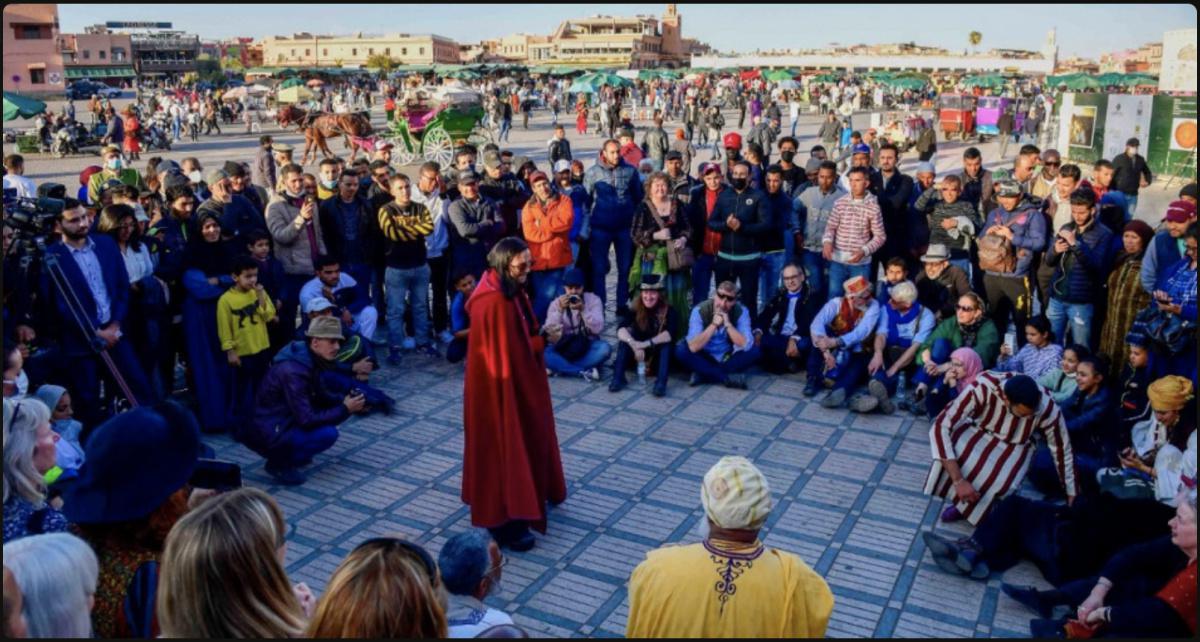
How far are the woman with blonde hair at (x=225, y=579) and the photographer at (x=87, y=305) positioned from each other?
4.50 metres

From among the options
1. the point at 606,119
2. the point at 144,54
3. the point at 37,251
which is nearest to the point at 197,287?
the point at 37,251

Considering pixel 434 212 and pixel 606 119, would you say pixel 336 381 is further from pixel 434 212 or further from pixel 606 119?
pixel 606 119

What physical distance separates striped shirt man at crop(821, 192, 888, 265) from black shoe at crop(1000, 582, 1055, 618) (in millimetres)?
4178

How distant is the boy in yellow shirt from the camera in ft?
23.6

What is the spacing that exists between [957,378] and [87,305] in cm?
619

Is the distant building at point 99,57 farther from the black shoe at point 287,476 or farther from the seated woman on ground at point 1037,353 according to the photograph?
the seated woman on ground at point 1037,353

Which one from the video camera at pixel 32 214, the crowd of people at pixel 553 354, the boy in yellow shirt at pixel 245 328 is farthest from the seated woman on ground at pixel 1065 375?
the video camera at pixel 32 214

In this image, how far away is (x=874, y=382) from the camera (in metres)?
7.91

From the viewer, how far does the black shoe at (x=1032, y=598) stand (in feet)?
15.9

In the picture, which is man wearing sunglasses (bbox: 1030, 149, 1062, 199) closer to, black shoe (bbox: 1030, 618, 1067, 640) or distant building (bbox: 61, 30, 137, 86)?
black shoe (bbox: 1030, 618, 1067, 640)

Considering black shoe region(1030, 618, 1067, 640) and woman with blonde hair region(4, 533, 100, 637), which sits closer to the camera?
woman with blonde hair region(4, 533, 100, 637)

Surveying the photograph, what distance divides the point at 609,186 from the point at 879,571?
17.8 feet

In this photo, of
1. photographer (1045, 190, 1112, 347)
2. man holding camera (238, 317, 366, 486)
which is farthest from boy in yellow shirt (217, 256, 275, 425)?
photographer (1045, 190, 1112, 347)

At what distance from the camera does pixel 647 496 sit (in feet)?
20.9
